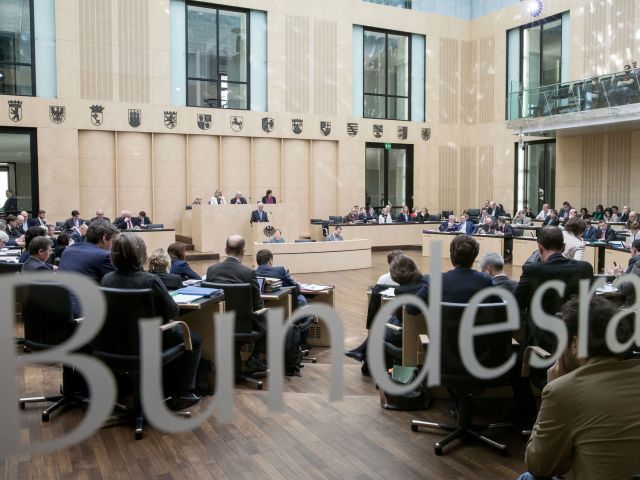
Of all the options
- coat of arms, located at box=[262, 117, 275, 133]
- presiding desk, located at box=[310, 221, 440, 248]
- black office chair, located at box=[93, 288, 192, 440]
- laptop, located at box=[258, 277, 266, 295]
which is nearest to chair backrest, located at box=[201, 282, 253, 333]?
laptop, located at box=[258, 277, 266, 295]

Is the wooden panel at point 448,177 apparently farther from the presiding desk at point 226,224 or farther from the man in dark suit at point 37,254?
the man in dark suit at point 37,254

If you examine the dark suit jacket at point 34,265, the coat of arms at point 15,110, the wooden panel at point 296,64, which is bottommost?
the dark suit jacket at point 34,265

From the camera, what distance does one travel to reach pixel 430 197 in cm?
2123

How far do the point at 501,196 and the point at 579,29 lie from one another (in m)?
5.59

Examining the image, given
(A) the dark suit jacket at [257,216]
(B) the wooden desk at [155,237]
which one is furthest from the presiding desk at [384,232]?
(B) the wooden desk at [155,237]

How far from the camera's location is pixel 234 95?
18.2 metres

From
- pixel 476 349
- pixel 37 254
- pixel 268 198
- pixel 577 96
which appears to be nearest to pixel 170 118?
pixel 268 198

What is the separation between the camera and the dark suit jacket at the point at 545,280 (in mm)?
3497

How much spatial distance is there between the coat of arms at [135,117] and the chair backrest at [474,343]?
1480 cm

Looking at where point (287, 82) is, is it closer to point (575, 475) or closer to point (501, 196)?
point (501, 196)

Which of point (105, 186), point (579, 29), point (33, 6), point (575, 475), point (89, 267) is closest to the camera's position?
point (575, 475)

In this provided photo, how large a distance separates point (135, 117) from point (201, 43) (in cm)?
314

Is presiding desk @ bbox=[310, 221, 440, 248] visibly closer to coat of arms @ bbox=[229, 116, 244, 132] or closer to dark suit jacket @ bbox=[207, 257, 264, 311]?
coat of arms @ bbox=[229, 116, 244, 132]

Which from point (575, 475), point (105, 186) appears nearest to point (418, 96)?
point (105, 186)
